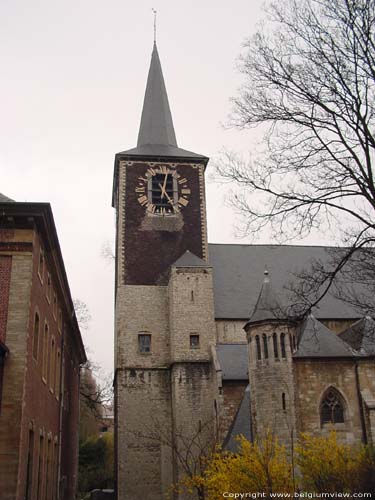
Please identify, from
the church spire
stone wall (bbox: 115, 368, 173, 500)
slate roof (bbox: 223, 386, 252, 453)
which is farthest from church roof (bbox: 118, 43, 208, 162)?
slate roof (bbox: 223, 386, 252, 453)

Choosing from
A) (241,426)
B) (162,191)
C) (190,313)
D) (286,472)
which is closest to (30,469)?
(286,472)

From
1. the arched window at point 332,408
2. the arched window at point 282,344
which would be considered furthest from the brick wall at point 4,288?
the arched window at point 332,408

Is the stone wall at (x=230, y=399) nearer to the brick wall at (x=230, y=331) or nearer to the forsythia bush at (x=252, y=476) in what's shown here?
the brick wall at (x=230, y=331)

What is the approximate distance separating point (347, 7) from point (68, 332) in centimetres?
2347

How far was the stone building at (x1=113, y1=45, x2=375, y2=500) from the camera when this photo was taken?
2312 cm

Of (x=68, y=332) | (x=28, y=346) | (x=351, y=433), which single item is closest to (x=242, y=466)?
(x=28, y=346)

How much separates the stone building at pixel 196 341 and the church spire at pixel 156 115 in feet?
0.32

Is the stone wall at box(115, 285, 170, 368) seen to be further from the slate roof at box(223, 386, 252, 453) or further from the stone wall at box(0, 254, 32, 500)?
the stone wall at box(0, 254, 32, 500)

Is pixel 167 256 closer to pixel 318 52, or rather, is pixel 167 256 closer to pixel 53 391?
pixel 53 391

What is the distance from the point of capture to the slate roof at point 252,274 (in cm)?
3106

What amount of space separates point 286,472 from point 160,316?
14.8 m

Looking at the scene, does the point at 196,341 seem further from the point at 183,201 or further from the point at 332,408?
the point at 183,201

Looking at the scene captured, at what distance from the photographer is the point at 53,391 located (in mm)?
22141

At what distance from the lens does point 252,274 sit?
33.7 meters
